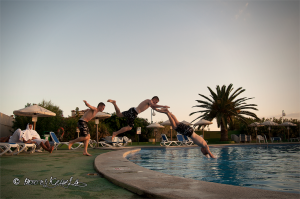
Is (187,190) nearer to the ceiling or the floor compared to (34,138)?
nearer to the floor

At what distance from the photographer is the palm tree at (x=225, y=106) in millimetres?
27344

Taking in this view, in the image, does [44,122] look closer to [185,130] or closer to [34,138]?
[34,138]

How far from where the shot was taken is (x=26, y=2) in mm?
12477

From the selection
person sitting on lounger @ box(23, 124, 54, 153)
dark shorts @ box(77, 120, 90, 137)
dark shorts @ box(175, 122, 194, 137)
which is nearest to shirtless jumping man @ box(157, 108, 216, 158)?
dark shorts @ box(175, 122, 194, 137)

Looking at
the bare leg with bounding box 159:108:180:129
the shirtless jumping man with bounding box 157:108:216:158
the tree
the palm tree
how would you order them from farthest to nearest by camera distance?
the palm tree, the tree, the shirtless jumping man with bounding box 157:108:216:158, the bare leg with bounding box 159:108:180:129

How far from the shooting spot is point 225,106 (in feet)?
91.0

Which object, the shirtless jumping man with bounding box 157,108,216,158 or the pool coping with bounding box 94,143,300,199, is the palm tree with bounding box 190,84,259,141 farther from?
the pool coping with bounding box 94,143,300,199

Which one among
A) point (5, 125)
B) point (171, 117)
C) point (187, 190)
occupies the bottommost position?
point (187, 190)

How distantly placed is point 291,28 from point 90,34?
12.4 metres

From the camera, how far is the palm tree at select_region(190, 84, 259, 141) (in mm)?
27344

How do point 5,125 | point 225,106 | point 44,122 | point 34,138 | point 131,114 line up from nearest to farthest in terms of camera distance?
point 131,114, point 34,138, point 5,125, point 44,122, point 225,106

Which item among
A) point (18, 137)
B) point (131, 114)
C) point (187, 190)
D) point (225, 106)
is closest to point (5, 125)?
point (18, 137)

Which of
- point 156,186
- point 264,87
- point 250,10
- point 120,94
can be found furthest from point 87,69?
point 264,87

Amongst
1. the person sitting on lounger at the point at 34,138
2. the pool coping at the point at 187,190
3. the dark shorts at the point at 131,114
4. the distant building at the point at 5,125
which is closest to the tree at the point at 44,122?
the distant building at the point at 5,125
